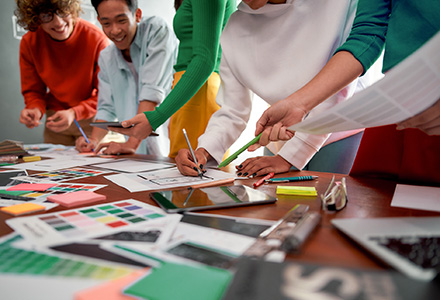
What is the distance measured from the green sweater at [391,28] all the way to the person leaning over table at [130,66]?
3.28 ft

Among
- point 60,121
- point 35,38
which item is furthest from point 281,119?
point 35,38

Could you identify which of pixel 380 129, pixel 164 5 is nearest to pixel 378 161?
pixel 380 129

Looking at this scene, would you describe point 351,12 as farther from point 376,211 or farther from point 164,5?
point 164,5

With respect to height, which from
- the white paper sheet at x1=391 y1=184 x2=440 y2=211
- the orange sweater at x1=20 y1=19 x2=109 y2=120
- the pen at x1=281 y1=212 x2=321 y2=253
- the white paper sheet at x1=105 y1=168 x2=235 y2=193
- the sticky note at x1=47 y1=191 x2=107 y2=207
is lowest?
the white paper sheet at x1=105 y1=168 x2=235 y2=193

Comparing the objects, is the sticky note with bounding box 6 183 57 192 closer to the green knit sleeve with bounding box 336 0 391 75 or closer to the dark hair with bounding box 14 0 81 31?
the green knit sleeve with bounding box 336 0 391 75

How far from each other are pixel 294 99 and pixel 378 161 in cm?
28

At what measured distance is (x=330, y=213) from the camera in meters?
0.49

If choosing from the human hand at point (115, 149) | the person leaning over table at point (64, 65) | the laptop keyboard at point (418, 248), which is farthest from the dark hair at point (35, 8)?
the laptop keyboard at point (418, 248)

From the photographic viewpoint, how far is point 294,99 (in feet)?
2.57

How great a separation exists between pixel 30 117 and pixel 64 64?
47 cm

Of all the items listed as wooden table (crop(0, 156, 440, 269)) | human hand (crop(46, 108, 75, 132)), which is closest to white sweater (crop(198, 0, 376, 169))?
wooden table (crop(0, 156, 440, 269))

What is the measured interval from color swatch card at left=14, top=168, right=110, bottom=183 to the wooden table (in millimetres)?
56

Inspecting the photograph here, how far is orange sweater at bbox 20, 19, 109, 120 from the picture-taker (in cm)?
202

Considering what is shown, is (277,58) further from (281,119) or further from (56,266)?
(56,266)
